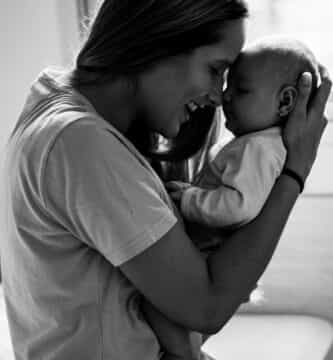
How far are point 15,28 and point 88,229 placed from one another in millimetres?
1726

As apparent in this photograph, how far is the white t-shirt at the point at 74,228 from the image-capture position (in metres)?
0.94

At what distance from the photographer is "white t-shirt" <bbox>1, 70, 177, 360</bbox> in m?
0.94

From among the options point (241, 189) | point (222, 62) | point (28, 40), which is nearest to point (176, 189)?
point (241, 189)

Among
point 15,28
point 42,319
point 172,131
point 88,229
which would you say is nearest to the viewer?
point 88,229

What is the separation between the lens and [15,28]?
250cm

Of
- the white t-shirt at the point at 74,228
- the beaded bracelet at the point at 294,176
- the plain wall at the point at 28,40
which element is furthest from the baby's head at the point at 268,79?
the plain wall at the point at 28,40

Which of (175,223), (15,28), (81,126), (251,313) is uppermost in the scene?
(81,126)

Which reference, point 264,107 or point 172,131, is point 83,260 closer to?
point 172,131

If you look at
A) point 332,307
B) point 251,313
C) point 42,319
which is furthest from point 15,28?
point 42,319

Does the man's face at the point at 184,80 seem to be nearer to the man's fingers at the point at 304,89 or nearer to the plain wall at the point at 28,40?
the man's fingers at the point at 304,89

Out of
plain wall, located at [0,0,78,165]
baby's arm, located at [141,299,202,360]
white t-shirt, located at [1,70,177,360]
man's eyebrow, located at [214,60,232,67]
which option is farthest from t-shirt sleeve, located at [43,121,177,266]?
plain wall, located at [0,0,78,165]

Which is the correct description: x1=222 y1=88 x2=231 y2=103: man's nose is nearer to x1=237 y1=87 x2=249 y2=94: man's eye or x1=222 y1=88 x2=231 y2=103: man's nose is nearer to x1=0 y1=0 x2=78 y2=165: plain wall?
x1=237 y1=87 x2=249 y2=94: man's eye

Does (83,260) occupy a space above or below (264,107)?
below

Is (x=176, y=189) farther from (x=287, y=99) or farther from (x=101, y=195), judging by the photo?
(x=101, y=195)
